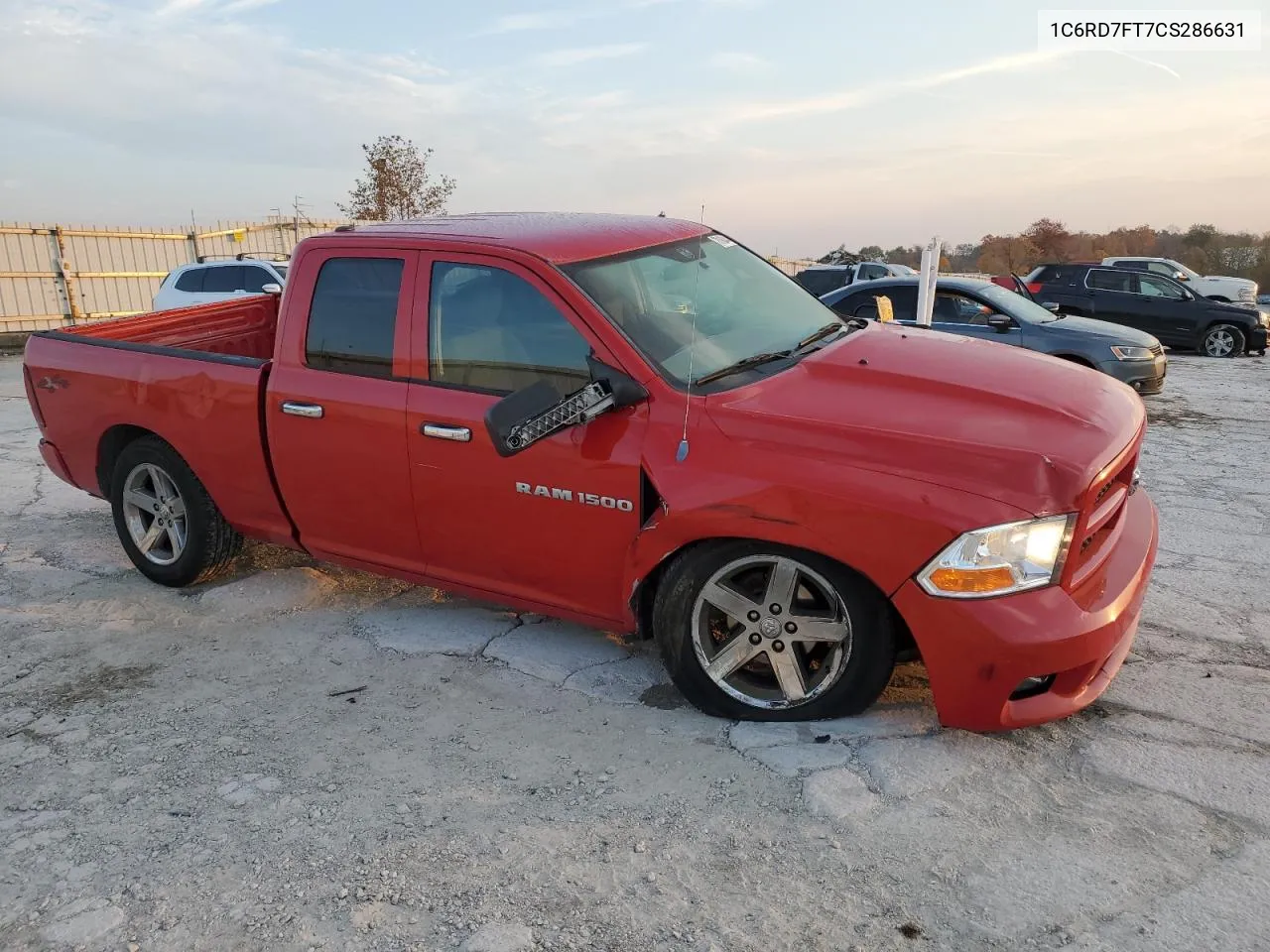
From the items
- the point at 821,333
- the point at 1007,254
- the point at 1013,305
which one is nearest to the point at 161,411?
the point at 821,333

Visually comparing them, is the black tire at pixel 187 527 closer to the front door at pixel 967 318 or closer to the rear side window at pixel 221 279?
the front door at pixel 967 318

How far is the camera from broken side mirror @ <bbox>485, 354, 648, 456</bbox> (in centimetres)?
315

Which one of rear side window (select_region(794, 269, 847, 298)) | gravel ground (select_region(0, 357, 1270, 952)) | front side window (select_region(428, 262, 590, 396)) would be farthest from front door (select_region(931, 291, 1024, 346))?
rear side window (select_region(794, 269, 847, 298))

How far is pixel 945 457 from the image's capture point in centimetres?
287

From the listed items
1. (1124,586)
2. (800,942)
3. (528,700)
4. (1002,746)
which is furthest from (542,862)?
(1124,586)

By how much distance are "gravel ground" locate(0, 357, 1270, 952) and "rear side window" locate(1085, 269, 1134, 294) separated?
43.3ft

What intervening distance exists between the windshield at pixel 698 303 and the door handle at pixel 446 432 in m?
0.73

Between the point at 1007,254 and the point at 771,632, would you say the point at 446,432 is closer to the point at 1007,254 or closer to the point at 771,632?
the point at 771,632

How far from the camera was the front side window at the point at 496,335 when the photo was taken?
11.4 ft

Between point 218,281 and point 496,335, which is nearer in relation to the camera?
point 496,335

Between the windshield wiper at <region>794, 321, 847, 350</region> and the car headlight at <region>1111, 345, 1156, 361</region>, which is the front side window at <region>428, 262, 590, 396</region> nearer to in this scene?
the windshield wiper at <region>794, 321, 847, 350</region>

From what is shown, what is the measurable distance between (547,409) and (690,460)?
522 mm

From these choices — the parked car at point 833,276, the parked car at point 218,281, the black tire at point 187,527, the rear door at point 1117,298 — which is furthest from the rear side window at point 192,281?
the rear door at point 1117,298

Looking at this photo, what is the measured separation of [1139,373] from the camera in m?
9.53
